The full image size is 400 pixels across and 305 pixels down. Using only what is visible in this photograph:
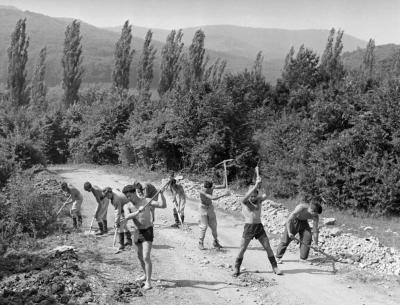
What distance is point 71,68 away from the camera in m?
59.4

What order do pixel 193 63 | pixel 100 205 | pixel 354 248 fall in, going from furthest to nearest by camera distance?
pixel 193 63, pixel 100 205, pixel 354 248

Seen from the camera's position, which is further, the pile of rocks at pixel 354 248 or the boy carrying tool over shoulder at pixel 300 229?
the boy carrying tool over shoulder at pixel 300 229

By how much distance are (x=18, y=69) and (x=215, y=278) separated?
5414 cm

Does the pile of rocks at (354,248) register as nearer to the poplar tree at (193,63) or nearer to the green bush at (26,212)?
the green bush at (26,212)

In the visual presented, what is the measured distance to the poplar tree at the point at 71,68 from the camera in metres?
59.4

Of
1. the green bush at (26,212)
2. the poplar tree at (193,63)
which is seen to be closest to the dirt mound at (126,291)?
the green bush at (26,212)

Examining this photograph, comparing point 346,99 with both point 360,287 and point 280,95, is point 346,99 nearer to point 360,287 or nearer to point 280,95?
point 360,287

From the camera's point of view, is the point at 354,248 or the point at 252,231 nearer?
the point at 252,231

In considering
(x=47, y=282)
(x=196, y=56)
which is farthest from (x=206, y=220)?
(x=196, y=56)

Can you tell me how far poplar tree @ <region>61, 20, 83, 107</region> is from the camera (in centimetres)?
5941

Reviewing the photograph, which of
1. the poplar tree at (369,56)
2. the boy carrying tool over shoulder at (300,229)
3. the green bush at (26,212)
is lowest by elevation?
the green bush at (26,212)

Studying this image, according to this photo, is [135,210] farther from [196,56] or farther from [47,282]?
[196,56]

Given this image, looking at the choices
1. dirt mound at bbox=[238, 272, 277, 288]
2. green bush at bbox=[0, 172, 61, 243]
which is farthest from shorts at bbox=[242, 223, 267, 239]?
green bush at bbox=[0, 172, 61, 243]

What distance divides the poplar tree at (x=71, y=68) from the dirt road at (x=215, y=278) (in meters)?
50.1
